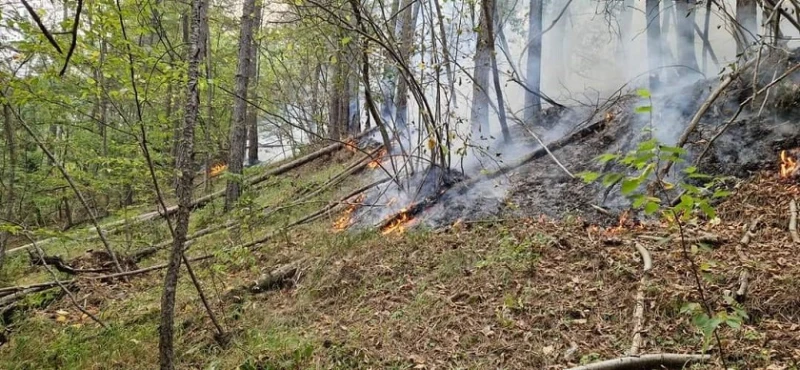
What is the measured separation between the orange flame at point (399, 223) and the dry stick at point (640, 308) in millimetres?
3530

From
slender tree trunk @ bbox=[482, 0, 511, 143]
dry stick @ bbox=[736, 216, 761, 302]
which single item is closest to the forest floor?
dry stick @ bbox=[736, 216, 761, 302]

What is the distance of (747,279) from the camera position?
4023 millimetres

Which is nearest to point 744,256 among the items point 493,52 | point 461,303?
point 461,303

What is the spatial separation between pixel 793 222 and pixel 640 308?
2.48 m

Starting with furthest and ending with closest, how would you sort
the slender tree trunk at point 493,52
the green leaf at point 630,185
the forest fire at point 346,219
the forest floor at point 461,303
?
the forest fire at point 346,219 → the slender tree trunk at point 493,52 → the forest floor at point 461,303 → the green leaf at point 630,185

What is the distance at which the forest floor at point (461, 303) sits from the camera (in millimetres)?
3830

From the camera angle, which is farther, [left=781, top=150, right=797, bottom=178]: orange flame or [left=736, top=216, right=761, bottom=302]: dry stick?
[left=781, top=150, right=797, bottom=178]: orange flame

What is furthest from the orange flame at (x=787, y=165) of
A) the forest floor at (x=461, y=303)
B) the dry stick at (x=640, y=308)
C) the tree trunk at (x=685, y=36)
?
the tree trunk at (x=685, y=36)

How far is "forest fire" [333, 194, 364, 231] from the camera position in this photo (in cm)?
818

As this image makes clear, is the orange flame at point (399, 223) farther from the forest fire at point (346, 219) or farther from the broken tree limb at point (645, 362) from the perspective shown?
the broken tree limb at point (645, 362)

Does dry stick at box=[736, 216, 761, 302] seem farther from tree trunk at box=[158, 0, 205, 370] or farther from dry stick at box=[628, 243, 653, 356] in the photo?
tree trunk at box=[158, 0, 205, 370]

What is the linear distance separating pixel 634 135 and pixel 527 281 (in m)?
4.78

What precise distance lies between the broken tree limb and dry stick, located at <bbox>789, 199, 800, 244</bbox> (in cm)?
240

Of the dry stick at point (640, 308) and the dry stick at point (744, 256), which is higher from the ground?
the dry stick at point (744, 256)
